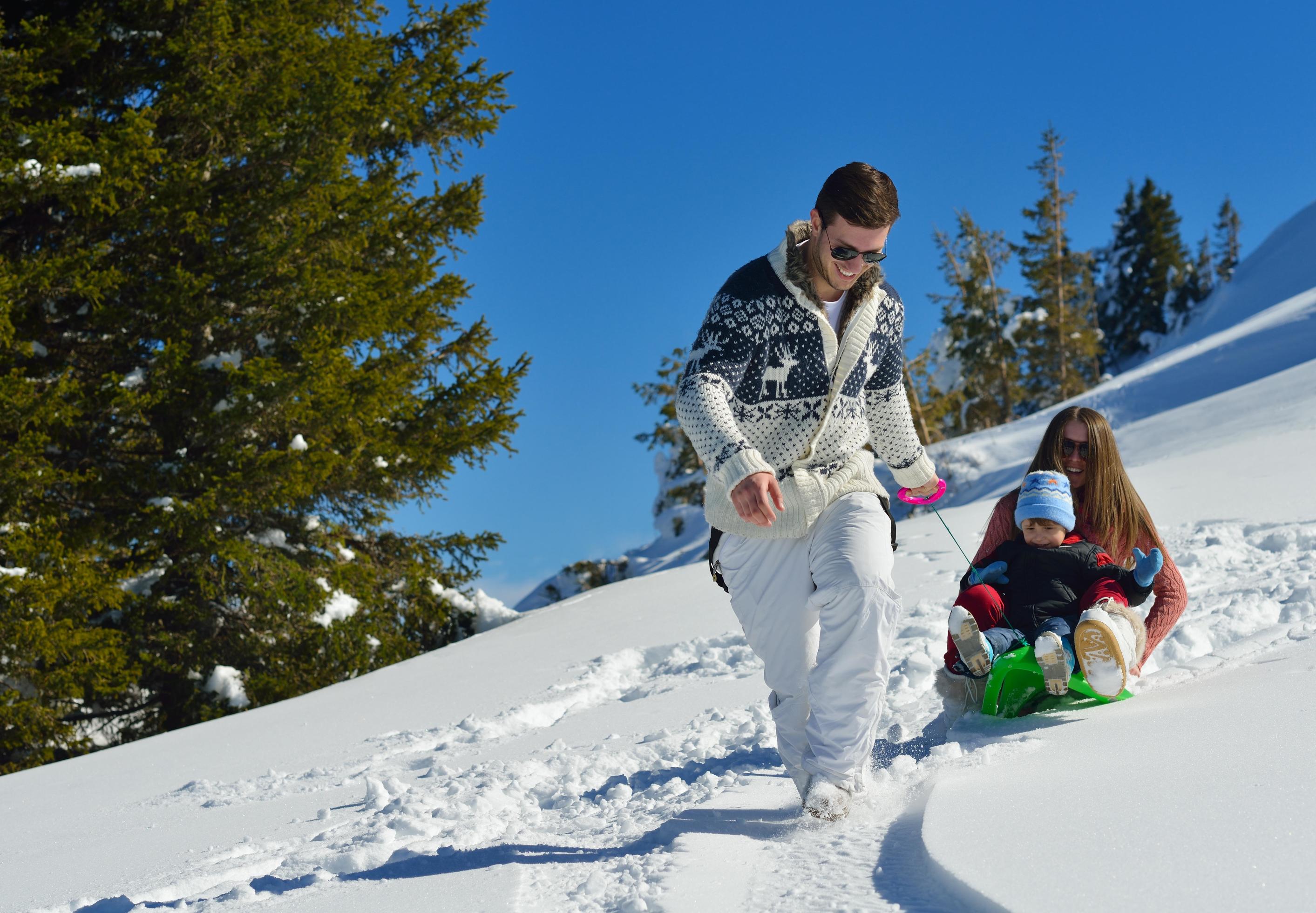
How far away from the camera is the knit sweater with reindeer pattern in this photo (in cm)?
278

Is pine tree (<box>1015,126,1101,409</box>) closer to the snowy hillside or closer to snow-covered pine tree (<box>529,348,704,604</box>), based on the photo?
snow-covered pine tree (<box>529,348,704,604</box>)

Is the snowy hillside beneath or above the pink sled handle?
beneath

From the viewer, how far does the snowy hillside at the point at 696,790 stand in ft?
6.82

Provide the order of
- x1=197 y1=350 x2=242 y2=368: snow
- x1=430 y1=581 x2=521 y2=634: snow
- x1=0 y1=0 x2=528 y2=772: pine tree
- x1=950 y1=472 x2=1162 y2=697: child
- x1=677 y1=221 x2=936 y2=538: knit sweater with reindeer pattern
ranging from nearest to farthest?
1. x1=677 y1=221 x2=936 y2=538: knit sweater with reindeer pattern
2. x1=950 y1=472 x2=1162 y2=697: child
3. x1=0 y1=0 x2=528 y2=772: pine tree
4. x1=197 y1=350 x2=242 y2=368: snow
5. x1=430 y1=581 x2=521 y2=634: snow

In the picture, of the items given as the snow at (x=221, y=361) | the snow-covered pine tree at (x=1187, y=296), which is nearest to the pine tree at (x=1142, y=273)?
the snow-covered pine tree at (x=1187, y=296)

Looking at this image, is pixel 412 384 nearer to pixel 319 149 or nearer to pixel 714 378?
pixel 319 149

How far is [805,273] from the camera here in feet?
9.26

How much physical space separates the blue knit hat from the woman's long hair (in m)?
0.09

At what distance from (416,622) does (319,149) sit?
5.43 meters

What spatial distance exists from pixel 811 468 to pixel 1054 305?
33235 mm

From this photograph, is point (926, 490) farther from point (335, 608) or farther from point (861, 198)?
point (335, 608)

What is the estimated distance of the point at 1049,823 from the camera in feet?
7.18

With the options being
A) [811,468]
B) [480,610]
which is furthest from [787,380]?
[480,610]

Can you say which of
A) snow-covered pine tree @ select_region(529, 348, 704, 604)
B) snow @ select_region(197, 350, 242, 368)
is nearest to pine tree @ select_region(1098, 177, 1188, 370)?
snow-covered pine tree @ select_region(529, 348, 704, 604)
